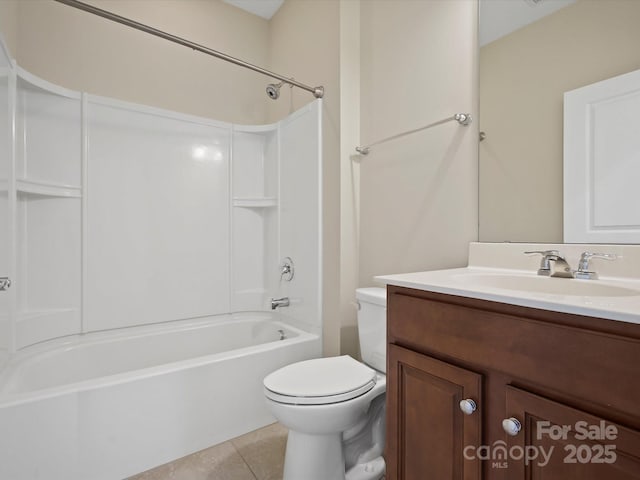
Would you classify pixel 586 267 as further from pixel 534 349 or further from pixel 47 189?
pixel 47 189

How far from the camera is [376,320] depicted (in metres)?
1.43

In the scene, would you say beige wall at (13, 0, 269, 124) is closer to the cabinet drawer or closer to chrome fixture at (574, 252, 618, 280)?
the cabinet drawer

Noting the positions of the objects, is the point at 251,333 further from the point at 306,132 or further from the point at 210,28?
the point at 210,28

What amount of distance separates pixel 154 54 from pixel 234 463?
8.26 feet

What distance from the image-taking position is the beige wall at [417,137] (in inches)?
54.5

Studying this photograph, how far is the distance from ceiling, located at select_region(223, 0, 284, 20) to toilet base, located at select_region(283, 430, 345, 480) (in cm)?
282

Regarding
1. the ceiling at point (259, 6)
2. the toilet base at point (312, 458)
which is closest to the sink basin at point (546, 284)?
the toilet base at point (312, 458)

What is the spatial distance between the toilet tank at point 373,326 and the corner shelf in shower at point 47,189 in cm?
176

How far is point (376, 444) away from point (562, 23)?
1.82 meters

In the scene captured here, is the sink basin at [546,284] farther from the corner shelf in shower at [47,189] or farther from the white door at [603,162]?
the corner shelf in shower at [47,189]

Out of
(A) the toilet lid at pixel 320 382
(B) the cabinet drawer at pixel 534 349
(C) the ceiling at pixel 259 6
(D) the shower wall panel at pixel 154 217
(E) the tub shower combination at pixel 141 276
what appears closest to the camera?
(B) the cabinet drawer at pixel 534 349

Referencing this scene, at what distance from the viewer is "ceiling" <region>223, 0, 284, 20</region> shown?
2.37m

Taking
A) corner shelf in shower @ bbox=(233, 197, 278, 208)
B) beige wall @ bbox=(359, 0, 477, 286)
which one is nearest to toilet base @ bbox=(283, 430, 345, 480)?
beige wall @ bbox=(359, 0, 477, 286)

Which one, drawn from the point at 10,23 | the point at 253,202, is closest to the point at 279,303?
the point at 253,202
